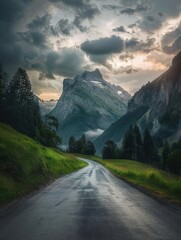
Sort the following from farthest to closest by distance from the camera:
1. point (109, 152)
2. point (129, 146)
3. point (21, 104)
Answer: point (109, 152)
point (129, 146)
point (21, 104)

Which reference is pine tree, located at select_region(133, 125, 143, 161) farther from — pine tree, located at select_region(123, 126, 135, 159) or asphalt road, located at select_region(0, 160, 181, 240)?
asphalt road, located at select_region(0, 160, 181, 240)

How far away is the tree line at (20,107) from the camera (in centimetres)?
11269

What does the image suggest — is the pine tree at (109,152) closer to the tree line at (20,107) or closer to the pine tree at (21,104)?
the tree line at (20,107)

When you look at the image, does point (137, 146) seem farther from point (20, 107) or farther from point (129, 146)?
point (20, 107)

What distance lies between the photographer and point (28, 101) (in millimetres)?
126375

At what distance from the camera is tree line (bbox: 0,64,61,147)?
112688 millimetres

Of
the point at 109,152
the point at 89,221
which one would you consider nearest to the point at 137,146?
the point at 109,152

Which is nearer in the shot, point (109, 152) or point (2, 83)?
point (2, 83)

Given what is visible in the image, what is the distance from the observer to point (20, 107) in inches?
4614

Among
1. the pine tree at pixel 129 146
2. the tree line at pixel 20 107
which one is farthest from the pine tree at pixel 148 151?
the tree line at pixel 20 107

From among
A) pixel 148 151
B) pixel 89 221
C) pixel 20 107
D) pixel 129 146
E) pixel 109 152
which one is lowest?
pixel 89 221

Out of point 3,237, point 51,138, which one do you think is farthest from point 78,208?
point 51,138

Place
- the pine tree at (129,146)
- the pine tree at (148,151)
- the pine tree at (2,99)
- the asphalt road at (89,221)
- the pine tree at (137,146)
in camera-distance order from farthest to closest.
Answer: the pine tree at (129,146)
the pine tree at (137,146)
the pine tree at (148,151)
the pine tree at (2,99)
the asphalt road at (89,221)

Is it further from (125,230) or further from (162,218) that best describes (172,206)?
(125,230)
